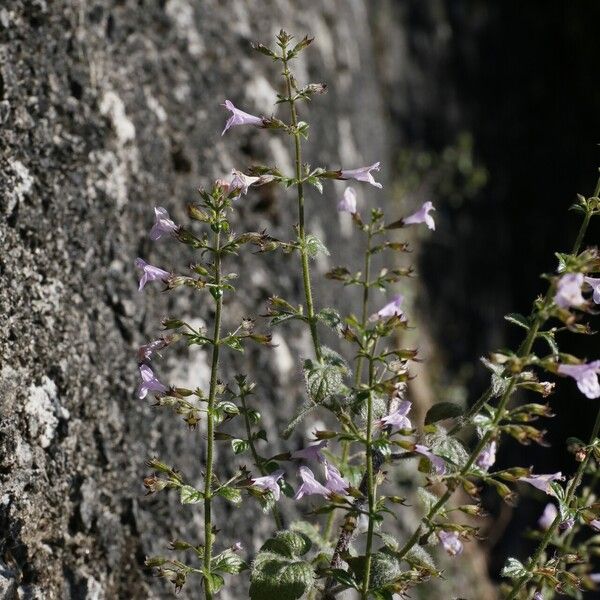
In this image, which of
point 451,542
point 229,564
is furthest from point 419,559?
point 229,564

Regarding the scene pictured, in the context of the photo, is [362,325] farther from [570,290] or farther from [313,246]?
[570,290]

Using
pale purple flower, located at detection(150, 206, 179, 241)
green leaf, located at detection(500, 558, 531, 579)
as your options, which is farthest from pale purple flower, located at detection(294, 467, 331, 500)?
pale purple flower, located at detection(150, 206, 179, 241)

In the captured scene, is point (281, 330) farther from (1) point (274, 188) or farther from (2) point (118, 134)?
(2) point (118, 134)

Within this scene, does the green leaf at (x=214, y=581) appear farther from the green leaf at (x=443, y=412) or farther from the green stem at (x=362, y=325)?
the green leaf at (x=443, y=412)

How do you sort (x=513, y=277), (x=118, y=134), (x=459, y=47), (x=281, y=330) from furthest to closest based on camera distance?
(x=459, y=47) → (x=513, y=277) → (x=281, y=330) → (x=118, y=134)

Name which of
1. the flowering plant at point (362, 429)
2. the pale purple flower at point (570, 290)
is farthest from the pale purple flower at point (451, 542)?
the pale purple flower at point (570, 290)

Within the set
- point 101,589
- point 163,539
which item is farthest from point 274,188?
point 101,589
